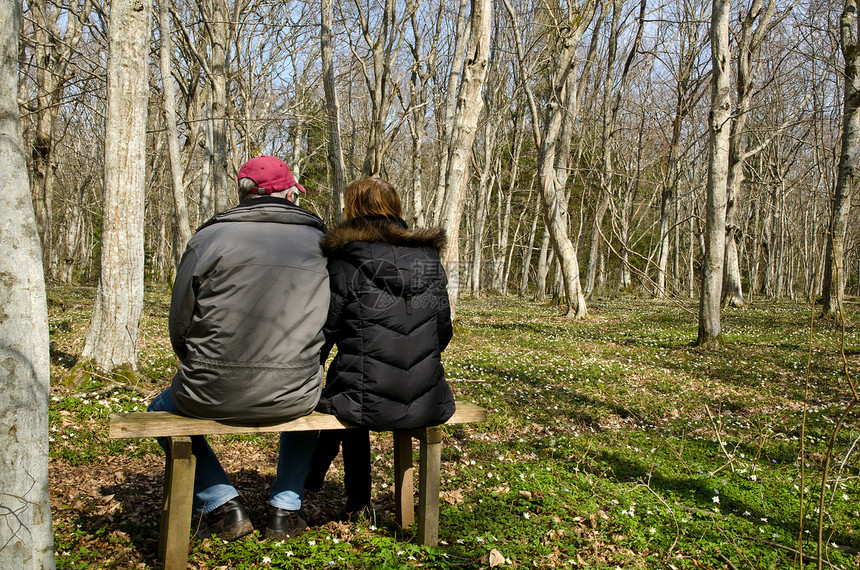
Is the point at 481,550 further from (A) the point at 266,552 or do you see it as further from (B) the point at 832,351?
(B) the point at 832,351

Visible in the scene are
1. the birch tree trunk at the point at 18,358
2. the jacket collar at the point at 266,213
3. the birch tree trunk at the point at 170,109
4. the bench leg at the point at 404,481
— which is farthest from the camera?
the birch tree trunk at the point at 170,109

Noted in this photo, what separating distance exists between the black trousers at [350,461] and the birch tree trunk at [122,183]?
3.73 m

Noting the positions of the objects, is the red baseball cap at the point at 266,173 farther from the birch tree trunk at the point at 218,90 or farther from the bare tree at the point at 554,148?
the bare tree at the point at 554,148

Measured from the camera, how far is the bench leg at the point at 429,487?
11.6 feet

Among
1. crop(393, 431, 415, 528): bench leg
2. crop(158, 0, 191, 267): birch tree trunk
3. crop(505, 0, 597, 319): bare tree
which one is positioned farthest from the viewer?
crop(505, 0, 597, 319): bare tree

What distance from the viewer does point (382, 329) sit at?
3.38 meters

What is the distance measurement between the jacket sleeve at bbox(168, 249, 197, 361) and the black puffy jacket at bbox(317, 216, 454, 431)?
74cm

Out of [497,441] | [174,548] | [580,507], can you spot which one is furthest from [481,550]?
[497,441]

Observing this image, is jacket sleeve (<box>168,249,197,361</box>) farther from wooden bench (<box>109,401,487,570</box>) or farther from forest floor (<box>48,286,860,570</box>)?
forest floor (<box>48,286,860,570</box>)

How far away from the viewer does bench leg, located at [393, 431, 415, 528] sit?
3.79 m

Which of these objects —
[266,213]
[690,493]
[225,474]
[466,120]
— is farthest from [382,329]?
[466,120]

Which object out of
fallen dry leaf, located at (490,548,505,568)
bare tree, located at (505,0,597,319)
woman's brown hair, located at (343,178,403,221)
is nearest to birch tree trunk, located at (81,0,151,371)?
woman's brown hair, located at (343,178,403,221)

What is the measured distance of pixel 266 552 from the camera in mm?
3400

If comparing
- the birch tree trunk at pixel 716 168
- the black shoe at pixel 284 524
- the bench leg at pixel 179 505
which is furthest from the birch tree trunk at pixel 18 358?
the birch tree trunk at pixel 716 168
